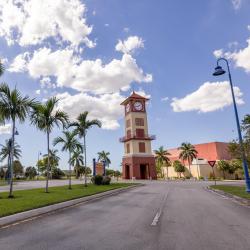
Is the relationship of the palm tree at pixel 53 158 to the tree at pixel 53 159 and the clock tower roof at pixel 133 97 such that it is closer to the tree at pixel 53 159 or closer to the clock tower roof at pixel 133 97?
the tree at pixel 53 159

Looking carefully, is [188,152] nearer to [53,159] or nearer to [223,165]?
[223,165]

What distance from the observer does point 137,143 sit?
61.8 meters

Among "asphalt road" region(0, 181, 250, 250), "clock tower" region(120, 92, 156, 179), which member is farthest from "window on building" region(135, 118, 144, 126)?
"asphalt road" region(0, 181, 250, 250)

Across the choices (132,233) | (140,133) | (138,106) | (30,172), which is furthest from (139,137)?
(30,172)

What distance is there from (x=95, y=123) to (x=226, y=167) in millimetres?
45449

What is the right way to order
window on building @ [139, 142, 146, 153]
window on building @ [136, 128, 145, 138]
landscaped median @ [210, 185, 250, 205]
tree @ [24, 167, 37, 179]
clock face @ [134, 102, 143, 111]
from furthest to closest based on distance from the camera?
tree @ [24, 167, 37, 179]
clock face @ [134, 102, 143, 111]
window on building @ [136, 128, 145, 138]
window on building @ [139, 142, 146, 153]
landscaped median @ [210, 185, 250, 205]

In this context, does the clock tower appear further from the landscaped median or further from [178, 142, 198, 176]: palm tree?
the landscaped median

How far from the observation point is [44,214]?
10039 mm

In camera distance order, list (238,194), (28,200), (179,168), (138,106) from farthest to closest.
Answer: (179,168) < (138,106) < (238,194) < (28,200)

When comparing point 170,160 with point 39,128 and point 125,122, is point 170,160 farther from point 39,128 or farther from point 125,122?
point 39,128

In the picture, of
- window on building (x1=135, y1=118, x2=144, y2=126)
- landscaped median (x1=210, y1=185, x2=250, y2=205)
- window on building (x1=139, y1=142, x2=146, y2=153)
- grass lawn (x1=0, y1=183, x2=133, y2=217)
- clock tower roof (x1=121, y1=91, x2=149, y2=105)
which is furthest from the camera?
clock tower roof (x1=121, y1=91, x2=149, y2=105)

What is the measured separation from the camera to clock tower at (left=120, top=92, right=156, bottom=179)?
6066 cm

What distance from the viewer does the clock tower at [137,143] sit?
6066cm

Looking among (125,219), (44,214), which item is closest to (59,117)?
(44,214)
